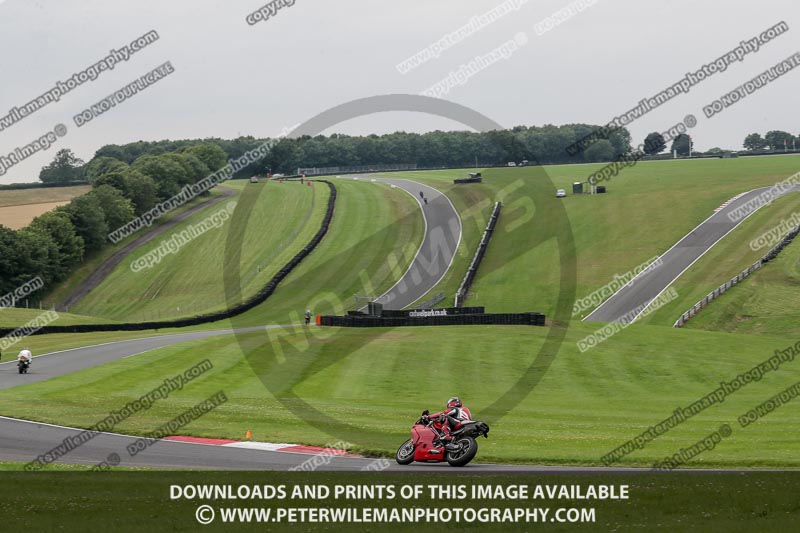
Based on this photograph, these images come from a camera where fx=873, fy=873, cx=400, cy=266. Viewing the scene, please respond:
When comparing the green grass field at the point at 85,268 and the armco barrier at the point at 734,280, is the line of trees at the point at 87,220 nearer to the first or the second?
the green grass field at the point at 85,268

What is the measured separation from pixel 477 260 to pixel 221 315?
89.4 ft

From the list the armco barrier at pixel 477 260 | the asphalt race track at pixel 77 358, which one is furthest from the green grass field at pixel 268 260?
the asphalt race track at pixel 77 358

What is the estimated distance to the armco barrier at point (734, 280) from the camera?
64.8 meters

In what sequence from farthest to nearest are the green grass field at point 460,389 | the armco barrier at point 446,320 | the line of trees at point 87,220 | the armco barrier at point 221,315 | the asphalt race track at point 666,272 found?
the line of trees at point 87,220
the asphalt race track at point 666,272
the armco barrier at point 221,315
the armco barrier at point 446,320
the green grass field at point 460,389

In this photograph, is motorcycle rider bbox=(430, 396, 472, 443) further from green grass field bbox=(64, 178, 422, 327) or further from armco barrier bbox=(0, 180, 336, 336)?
green grass field bbox=(64, 178, 422, 327)

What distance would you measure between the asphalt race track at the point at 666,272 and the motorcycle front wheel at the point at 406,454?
45.7 meters

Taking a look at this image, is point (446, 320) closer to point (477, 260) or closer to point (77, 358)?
point (77, 358)

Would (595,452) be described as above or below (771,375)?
above
